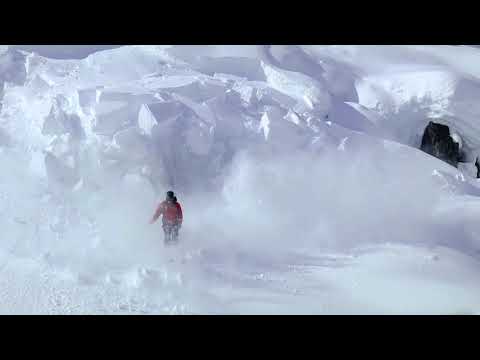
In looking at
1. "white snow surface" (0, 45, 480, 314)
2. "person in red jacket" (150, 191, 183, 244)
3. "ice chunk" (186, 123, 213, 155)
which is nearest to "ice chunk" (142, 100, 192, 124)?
"white snow surface" (0, 45, 480, 314)

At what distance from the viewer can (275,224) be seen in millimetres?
10539

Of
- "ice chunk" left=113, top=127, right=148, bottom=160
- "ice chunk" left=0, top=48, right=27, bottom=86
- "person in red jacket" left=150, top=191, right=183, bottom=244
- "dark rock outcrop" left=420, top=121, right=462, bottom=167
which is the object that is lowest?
"person in red jacket" left=150, top=191, right=183, bottom=244

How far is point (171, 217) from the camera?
902 cm

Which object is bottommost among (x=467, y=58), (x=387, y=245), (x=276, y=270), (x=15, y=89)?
(x=276, y=270)

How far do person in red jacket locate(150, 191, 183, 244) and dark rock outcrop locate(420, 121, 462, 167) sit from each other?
840 centimetres

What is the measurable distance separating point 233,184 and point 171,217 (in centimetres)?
250

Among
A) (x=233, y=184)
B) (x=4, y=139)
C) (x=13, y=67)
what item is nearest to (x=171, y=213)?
(x=233, y=184)

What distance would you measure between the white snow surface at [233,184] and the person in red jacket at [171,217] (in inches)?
13.5

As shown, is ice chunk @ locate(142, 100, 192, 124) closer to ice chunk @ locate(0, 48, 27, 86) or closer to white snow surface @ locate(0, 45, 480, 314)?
white snow surface @ locate(0, 45, 480, 314)

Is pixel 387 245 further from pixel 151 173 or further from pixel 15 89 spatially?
pixel 15 89

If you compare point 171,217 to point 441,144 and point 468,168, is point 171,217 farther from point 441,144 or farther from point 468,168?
point 468,168

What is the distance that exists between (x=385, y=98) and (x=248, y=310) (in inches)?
348

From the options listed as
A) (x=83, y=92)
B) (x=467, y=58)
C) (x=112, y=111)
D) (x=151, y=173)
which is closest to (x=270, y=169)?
(x=151, y=173)

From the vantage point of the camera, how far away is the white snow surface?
8.23 m
